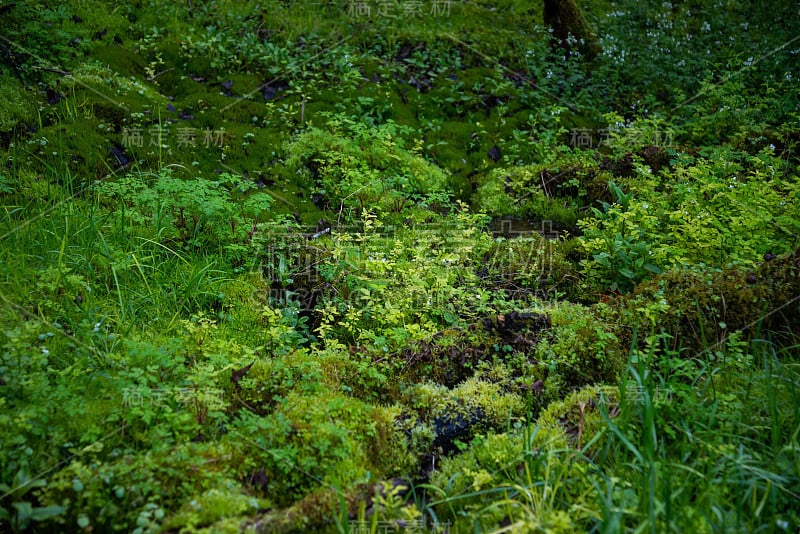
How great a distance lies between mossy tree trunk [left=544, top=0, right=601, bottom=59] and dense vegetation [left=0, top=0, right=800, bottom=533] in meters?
0.95

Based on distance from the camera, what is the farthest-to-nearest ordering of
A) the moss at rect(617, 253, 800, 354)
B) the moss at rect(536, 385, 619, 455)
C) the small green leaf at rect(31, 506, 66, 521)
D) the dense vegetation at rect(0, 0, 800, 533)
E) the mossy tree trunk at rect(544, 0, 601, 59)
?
the mossy tree trunk at rect(544, 0, 601, 59)
the moss at rect(617, 253, 800, 354)
the moss at rect(536, 385, 619, 455)
the dense vegetation at rect(0, 0, 800, 533)
the small green leaf at rect(31, 506, 66, 521)

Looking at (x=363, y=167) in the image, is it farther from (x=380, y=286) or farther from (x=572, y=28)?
(x=572, y=28)

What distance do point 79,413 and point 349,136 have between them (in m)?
4.99

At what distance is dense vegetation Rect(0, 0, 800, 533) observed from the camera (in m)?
2.60

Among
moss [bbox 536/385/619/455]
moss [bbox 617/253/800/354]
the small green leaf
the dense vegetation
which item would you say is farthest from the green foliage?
the small green leaf

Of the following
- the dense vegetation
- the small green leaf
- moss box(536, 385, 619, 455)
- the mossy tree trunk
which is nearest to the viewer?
the small green leaf

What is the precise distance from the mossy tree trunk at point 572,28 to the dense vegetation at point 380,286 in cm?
95

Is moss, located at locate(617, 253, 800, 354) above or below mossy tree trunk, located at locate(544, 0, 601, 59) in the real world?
below

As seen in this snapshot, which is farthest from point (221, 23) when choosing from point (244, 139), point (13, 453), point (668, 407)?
point (668, 407)

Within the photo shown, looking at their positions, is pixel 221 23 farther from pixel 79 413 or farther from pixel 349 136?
pixel 79 413

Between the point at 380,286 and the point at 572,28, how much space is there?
26.0 ft

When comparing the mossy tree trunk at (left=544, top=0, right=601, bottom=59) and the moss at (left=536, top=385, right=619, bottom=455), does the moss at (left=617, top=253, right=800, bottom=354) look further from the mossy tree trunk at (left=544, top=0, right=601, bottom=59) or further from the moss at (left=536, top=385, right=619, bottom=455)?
the mossy tree trunk at (left=544, top=0, right=601, bottom=59)

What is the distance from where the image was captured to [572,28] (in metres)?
9.75

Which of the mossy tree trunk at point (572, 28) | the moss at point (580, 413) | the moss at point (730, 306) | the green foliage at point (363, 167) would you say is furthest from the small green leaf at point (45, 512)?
the mossy tree trunk at point (572, 28)
